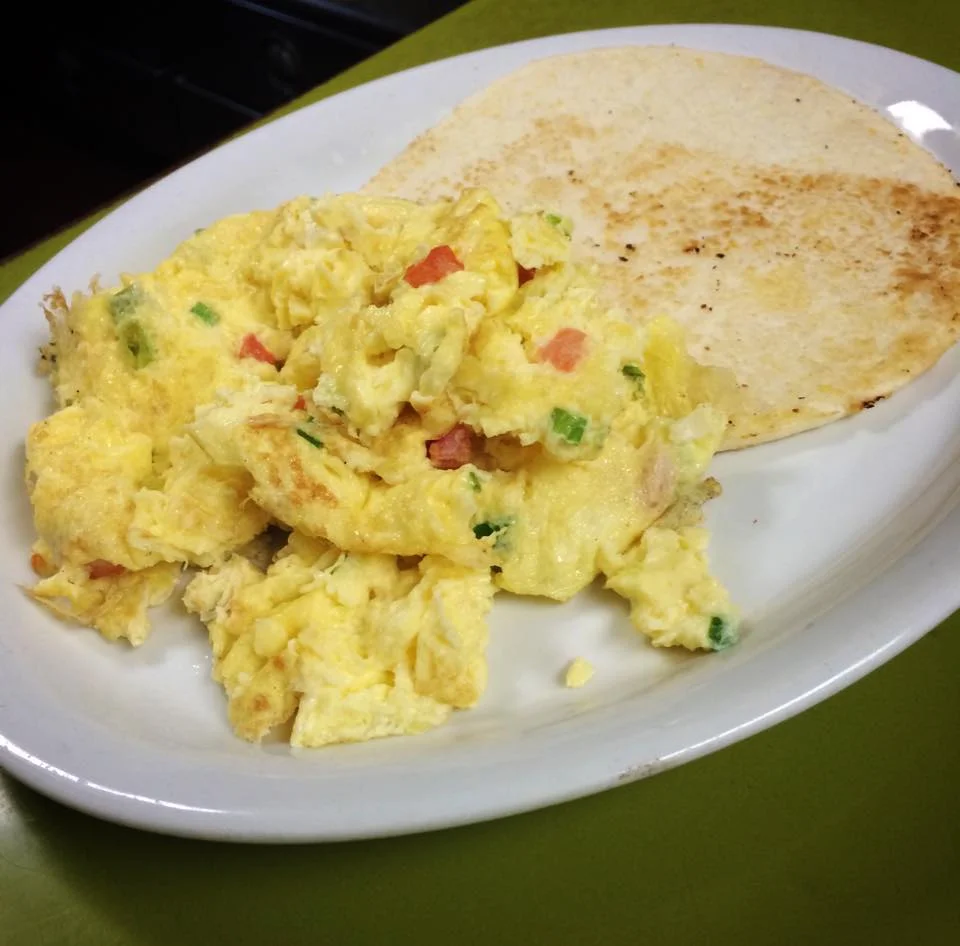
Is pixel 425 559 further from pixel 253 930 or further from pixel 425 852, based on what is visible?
pixel 253 930

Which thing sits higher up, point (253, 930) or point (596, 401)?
point (596, 401)

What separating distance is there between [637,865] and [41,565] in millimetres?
1025

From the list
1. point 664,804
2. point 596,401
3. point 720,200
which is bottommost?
point 664,804

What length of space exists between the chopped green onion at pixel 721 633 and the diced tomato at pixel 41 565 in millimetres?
1035

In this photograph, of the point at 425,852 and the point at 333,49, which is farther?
the point at 333,49

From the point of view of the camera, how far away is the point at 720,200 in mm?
1897

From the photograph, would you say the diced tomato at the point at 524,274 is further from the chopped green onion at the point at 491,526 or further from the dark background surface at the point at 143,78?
the dark background surface at the point at 143,78

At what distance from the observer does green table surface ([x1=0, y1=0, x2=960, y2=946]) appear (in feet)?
3.89

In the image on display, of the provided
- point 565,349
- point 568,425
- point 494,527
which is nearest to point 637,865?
point 494,527

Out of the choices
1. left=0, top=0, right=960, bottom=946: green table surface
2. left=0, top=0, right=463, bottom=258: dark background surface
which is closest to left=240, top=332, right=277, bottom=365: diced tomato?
left=0, top=0, right=960, bottom=946: green table surface

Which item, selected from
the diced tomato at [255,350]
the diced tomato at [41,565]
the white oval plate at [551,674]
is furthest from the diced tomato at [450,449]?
the diced tomato at [41,565]

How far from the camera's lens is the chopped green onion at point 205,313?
1618 millimetres

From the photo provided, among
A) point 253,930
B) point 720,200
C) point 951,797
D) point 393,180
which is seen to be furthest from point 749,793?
point 393,180

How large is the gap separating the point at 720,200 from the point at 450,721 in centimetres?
120
